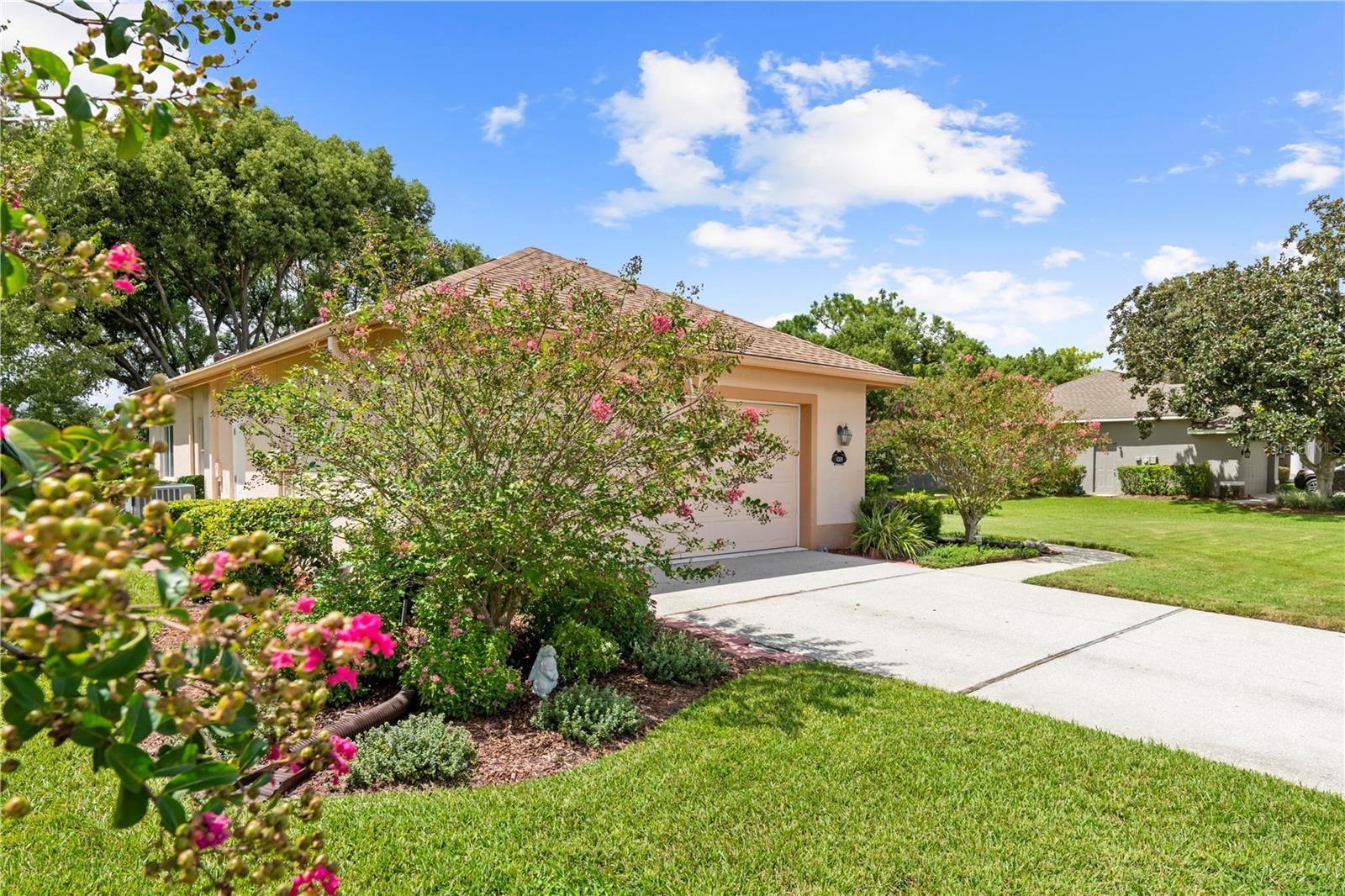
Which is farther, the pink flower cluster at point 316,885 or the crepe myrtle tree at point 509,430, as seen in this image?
the crepe myrtle tree at point 509,430

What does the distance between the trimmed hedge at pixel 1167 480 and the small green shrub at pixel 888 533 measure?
16955mm

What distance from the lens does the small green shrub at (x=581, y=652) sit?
16.0 feet

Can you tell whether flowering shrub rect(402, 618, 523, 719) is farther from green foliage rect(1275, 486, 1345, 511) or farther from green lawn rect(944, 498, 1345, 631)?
green foliage rect(1275, 486, 1345, 511)

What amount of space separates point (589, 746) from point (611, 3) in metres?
7.01

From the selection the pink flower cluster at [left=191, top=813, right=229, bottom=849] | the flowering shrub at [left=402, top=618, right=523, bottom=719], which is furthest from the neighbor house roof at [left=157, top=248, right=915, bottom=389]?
the pink flower cluster at [left=191, top=813, right=229, bottom=849]

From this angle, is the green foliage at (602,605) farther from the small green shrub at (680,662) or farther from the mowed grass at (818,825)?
the mowed grass at (818,825)

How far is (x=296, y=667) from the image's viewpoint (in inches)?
48.1

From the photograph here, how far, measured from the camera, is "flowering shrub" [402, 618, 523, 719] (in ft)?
14.2

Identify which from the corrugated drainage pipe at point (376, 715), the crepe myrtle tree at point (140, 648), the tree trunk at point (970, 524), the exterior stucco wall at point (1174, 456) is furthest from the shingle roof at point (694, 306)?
the exterior stucco wall at point (1174, 456)

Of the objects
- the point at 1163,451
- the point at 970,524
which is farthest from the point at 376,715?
the point at 1163,451

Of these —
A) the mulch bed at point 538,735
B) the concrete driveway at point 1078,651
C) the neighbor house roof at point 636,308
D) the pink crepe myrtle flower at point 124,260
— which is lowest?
the mulch bed at point 538,735

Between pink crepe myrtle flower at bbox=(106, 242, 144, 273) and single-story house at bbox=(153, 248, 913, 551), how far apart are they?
27.6 feet

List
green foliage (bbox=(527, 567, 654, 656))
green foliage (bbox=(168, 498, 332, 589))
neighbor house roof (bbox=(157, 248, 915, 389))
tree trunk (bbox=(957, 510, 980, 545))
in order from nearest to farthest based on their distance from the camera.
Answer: green foliage (bbox=(168, 498, 332, 589)) < green foliage (bbox=(527, 567, 654, 656)) < neighbor house roof (bbox=(157, 248, 915, 389)) < tree trunk (bbox=(957, 510, 980, 545))

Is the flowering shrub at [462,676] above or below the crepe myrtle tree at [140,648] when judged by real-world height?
below
